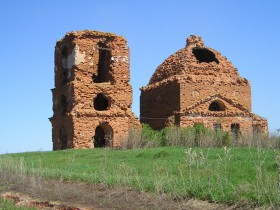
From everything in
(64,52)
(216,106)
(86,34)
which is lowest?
(216,106)

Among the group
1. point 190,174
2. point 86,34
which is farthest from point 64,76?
point 190,174

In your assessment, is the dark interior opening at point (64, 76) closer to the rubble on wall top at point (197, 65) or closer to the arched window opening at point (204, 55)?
the rubble on wall top at point (197, 65)

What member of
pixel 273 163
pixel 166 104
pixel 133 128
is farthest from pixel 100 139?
pixel 273 163

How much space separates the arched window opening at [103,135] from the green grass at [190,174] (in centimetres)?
622

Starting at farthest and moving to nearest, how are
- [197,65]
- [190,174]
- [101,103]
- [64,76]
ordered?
[64,76] → [197,65] → [101,103] → [190,174]

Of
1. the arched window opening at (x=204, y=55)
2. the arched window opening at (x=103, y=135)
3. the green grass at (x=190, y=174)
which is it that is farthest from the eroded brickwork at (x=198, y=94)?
the green grass at (x=190, y=174)

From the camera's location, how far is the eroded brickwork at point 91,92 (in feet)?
88.2

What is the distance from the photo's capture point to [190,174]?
28.2 ft

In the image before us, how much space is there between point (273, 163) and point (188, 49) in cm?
1952

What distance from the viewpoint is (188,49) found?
103ft

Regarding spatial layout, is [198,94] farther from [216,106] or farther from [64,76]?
[64,76]

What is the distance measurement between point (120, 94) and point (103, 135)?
3127 millimetres

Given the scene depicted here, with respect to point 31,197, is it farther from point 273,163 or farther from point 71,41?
point 71,41

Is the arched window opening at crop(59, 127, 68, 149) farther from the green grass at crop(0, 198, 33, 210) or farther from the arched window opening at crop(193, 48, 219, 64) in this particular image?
the green grass at crop(0, 198, 33, 210)
